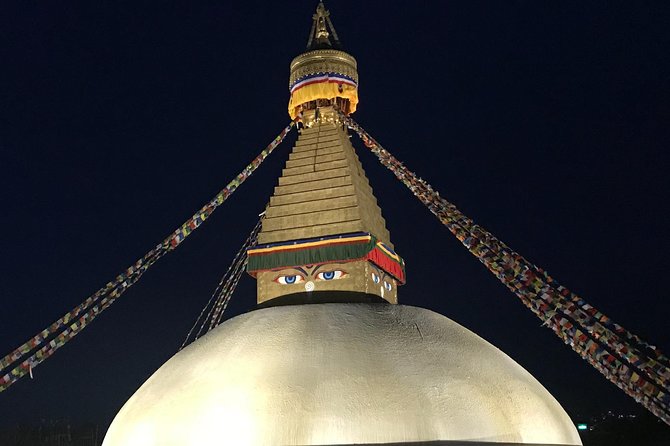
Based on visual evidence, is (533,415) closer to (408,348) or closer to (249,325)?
(408,348)

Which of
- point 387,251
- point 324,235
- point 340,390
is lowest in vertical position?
point 340,390

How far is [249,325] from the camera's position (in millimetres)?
8664

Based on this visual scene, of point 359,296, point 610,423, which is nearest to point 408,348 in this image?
point 359,296

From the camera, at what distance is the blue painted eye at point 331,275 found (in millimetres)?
10273

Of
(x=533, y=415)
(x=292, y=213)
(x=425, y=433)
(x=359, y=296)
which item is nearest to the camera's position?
(x=425, y=433)

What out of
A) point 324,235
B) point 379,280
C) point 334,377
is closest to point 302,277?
point 324,235

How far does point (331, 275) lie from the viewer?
405 inches

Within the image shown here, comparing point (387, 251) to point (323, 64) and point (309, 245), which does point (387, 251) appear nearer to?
point (309, 245)

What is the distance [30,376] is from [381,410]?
6.05 metres

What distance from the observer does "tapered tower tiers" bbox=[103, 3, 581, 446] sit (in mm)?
7086

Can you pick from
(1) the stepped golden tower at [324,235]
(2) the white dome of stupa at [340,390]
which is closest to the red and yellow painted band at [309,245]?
(1) the stepped golden tower at [324,235]

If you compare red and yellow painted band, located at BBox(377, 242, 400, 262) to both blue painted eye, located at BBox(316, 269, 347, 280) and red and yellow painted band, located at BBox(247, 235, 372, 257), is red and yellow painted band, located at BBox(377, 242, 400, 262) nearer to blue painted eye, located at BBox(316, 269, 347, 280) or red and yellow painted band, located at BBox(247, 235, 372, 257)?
red and yellow painted band, located at BBox(247, 235, 372, 257)

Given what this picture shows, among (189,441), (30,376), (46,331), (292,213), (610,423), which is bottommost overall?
(610,423)

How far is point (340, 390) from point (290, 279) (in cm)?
340
